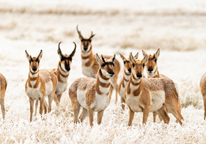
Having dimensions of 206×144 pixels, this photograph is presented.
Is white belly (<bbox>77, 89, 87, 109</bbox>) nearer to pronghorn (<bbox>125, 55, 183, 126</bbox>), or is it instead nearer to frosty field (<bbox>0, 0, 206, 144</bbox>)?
frosty field (<bbox>0, 0, 206, 144</bbox>)

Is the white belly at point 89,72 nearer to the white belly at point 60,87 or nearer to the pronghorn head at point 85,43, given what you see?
the pronghorn head at point 85,43

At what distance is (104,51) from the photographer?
58.6 feet

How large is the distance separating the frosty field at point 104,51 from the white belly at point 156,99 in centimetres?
49

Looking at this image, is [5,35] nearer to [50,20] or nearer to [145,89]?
[50,20]

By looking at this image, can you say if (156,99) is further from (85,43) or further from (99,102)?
(85,43)

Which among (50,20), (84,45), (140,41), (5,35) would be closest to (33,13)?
(50,20)

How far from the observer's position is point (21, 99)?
336 inches

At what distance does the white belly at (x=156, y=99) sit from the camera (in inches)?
236

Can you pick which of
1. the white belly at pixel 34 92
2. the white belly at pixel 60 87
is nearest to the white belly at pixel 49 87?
the white belly at pixel 34 92

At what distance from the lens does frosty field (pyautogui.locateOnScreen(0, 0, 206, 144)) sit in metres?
4.88

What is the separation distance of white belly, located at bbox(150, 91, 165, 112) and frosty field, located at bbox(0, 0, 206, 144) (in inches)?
19.3

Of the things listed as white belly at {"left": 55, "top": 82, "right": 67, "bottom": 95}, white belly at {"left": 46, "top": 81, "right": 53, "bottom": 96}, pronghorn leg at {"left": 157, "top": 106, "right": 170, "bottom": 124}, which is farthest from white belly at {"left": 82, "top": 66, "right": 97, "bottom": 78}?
pronghorn leg at {"left": 157, "top": 106, "right": 170, "bottom": 124}

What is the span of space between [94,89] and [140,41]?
15.4m

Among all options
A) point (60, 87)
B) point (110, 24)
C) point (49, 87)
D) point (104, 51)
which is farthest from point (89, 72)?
point (110, 24)
